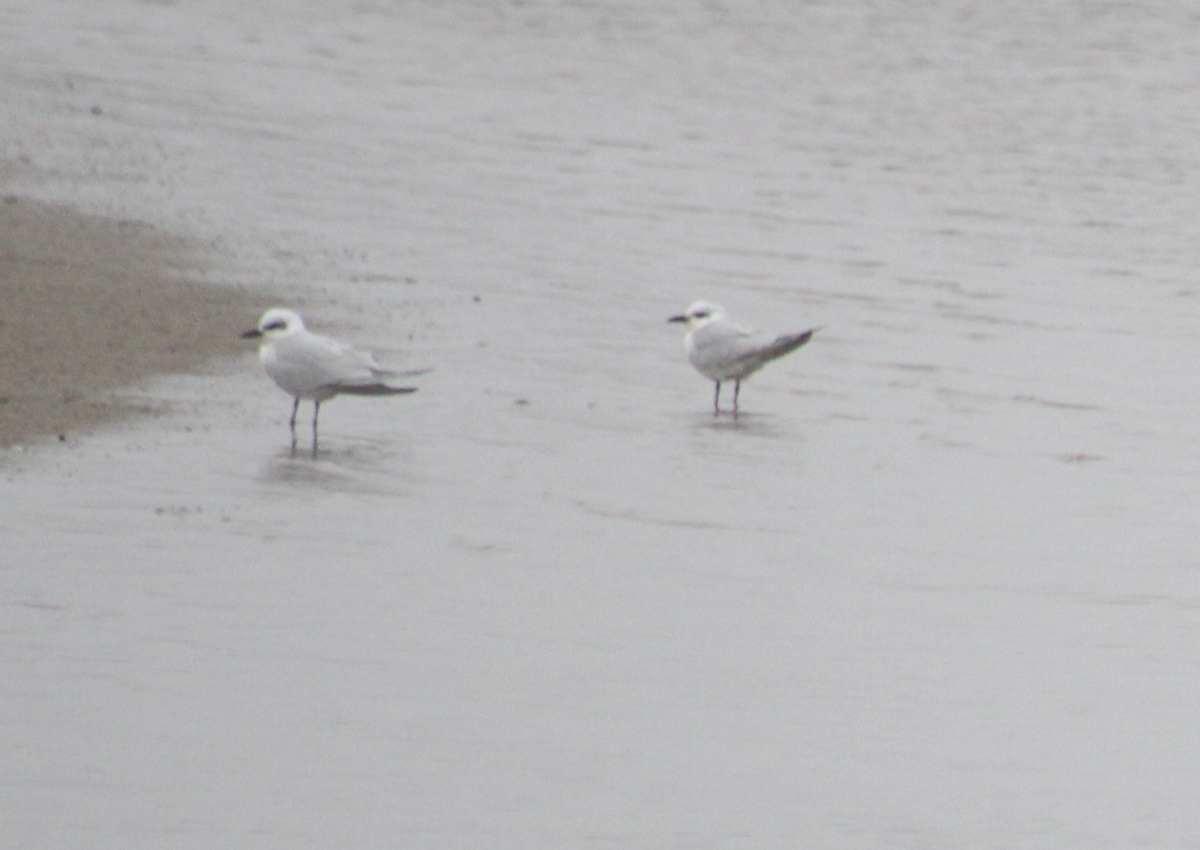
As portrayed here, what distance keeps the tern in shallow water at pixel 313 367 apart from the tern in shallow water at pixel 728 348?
175 centimetres

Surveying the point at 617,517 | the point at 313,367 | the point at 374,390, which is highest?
the point at 313,367

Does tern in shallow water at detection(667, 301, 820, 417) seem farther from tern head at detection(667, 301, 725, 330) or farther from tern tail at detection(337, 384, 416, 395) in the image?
tern tail at detection(337, 384, 416, 395)

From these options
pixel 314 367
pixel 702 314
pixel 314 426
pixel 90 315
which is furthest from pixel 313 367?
pixel 702 314

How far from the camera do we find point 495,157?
20594 mm

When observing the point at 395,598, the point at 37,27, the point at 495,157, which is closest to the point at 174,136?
the point at 495,157

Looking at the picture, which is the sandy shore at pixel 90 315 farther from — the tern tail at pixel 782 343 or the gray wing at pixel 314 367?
the tern tail at pixel 782 343

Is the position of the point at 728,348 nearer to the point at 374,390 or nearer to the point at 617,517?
the point at 374,390

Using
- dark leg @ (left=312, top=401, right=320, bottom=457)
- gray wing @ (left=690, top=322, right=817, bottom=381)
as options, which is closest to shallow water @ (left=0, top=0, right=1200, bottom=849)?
dark leg @ (left=312, top=401, right=320, bottom=457)

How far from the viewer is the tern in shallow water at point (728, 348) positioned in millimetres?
12328

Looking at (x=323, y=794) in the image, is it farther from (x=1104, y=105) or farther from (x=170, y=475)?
(x=1104, y=105)

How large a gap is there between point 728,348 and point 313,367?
2.34m

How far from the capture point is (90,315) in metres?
12.8

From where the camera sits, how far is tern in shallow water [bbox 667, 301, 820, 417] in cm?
1233

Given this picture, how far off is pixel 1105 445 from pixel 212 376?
4.21 meters
